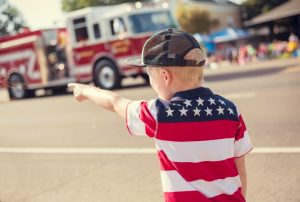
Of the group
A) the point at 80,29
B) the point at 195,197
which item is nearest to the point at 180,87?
the point at 195,197

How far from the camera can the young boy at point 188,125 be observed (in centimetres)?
187

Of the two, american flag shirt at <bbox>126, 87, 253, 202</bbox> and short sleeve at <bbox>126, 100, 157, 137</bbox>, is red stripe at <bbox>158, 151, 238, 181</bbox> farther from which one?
short sleeve at <bbox>126, 100, 157, 137</bbox>

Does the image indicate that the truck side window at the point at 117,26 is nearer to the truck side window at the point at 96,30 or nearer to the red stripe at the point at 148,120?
the truck side window at the point at 96,30

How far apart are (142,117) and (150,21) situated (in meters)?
14.9

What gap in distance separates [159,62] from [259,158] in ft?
11.9

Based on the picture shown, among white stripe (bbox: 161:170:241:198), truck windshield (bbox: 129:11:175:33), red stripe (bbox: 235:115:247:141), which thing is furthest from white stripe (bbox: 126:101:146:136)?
truck windshield (bbox: 129:11:175:33)

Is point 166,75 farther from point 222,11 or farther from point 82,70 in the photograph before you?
point 222,11

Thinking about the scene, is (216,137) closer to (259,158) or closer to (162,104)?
(162,104)

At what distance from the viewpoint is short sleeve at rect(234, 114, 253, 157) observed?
Result: 197cm

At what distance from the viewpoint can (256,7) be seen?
3024 inches

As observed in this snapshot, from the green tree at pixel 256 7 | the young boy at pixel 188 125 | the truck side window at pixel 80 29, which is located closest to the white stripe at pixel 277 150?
the young boy at pixel 188 125

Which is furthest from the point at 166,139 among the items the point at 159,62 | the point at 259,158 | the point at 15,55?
the point at 15,55

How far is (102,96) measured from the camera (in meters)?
2.15

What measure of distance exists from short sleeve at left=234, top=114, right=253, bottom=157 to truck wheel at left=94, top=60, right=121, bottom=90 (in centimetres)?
1471
